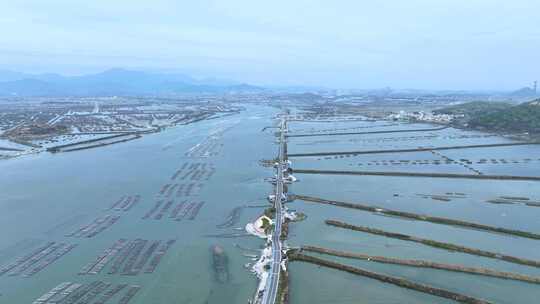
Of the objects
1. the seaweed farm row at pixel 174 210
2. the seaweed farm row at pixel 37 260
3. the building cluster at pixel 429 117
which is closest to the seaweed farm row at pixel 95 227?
the seaweed farm row at pixel 37 260

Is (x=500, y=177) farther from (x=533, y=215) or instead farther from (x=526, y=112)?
(x=526, y=112)

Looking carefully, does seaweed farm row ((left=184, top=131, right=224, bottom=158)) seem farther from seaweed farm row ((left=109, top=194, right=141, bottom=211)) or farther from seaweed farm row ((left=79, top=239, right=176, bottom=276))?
seaweed farm row ((left=79, top=239, right=176, bottom=276))

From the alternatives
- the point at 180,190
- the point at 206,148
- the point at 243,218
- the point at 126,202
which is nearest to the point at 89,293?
the point at 243,218

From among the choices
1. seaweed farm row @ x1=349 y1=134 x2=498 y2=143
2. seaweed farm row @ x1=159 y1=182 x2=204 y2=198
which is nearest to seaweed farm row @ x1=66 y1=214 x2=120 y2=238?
seaweed farm row @ x1=159 y1=182 x2=204 y2=198

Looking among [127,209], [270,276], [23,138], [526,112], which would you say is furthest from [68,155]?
[526,112]

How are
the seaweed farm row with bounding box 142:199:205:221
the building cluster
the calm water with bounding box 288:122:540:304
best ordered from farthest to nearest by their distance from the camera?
the building cluster → the seaweed farm row with bounding box 142:199:205:221 → the calm water with bounding box 288:122:540:304

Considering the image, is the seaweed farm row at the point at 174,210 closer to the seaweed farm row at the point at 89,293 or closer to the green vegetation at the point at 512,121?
the seaweed farm row at the point at 89,293
